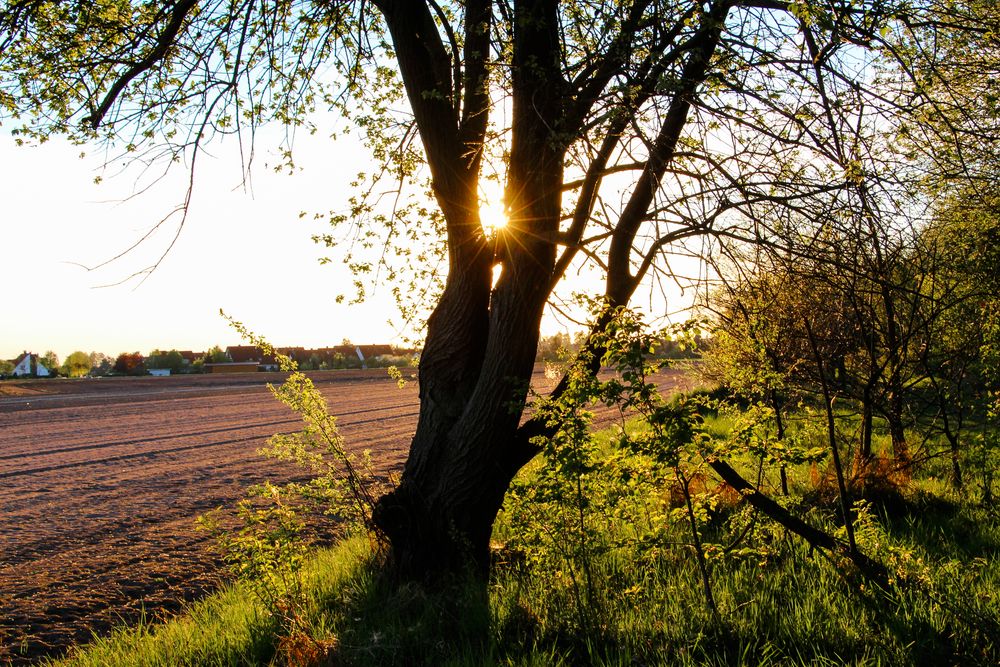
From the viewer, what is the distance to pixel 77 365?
159ft

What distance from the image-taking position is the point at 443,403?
538cm

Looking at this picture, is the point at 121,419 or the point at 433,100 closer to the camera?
the point at 433,100

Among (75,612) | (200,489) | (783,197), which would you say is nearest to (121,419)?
(200,489)

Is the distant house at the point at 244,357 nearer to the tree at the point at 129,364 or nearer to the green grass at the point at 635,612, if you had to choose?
the tree at the point at 129,364

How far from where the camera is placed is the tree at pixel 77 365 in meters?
46.9

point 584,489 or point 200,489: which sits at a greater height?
point 584,489

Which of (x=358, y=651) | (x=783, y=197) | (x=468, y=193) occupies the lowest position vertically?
(x=358, y=651)

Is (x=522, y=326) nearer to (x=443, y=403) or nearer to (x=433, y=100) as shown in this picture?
(x=443, y=403)

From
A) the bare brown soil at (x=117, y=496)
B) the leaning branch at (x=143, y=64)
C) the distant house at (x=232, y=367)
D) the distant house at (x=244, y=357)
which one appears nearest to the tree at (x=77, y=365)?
the distant house at (x=232, y=367)

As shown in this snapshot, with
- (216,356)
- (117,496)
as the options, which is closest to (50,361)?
(216,356)

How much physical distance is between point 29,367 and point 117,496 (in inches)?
1856

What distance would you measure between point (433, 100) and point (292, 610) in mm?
4018

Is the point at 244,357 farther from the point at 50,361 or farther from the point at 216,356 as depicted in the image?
the point at 50,361

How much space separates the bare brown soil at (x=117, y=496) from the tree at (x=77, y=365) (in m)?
26.3
